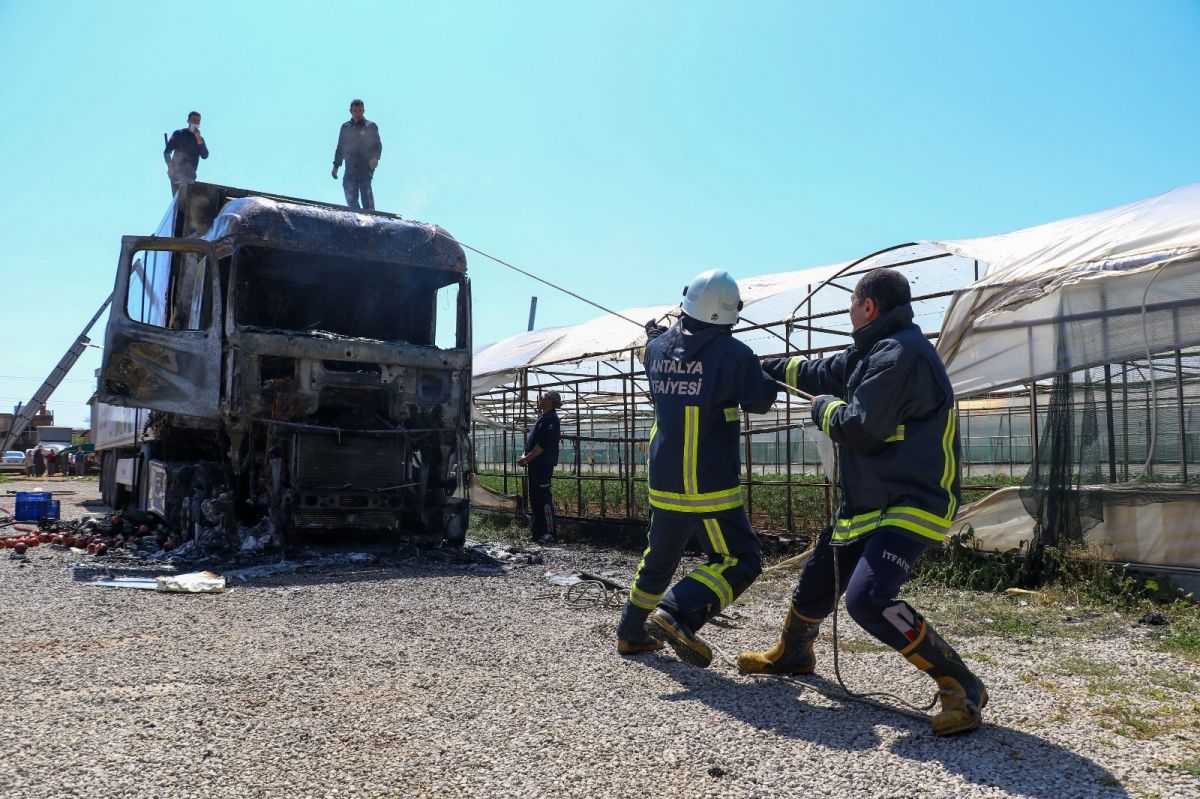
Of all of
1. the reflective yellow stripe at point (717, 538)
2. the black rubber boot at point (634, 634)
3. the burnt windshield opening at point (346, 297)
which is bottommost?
the black rubber boot at point (634, 634)

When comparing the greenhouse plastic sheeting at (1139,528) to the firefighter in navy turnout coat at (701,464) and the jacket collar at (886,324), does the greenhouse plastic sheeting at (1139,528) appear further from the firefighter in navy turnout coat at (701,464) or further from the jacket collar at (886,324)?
the jacket collar at (886,324)

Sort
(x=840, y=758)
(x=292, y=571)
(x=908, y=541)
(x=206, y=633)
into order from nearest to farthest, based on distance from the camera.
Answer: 1. (x=840, y=758)
2. (x=908, y=541)
3. (x=206, y=633)
4. (x=292, y=571)

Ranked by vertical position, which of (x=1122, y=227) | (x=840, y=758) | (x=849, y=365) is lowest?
(x=840, y=758)

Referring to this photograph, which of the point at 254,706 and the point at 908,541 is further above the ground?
the point at 908,541

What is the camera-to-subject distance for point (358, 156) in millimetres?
11141

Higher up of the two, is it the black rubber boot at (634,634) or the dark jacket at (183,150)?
the dark jacket at (183,150)

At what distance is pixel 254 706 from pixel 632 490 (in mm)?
8078

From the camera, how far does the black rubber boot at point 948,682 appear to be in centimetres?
340

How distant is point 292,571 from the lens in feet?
26.0

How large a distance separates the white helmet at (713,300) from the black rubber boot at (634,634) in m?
1.44

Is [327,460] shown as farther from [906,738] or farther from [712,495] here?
[906,738]

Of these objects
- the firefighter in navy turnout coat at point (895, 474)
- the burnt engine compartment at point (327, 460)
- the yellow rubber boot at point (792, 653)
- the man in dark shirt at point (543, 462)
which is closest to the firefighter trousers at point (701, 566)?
the yellow rubber boot at point (792, 653)

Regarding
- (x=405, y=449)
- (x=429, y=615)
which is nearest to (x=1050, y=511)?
(x=429, y=615)

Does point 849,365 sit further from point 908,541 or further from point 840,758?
point 840,758
